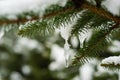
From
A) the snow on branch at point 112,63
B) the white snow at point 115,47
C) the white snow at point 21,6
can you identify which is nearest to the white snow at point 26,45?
the white snow at point 115,47

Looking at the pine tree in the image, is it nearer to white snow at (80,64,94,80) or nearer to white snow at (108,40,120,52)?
white snow at (108,40,120,52)

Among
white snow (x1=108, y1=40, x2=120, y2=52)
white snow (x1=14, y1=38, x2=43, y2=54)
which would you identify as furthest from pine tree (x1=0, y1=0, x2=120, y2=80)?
white snow (x1=14, y1=38, x2=43, y2=54)

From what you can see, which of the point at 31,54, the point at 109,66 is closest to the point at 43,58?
the point at 31,54

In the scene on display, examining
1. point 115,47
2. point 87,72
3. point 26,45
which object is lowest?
point 115,47

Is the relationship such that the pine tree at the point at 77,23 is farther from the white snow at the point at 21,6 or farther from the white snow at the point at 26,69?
the white snow at the point at 26,69

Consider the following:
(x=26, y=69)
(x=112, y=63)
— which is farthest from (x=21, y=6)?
(x=26, y=69)

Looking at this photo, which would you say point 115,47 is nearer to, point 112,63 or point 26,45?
point 112,63
